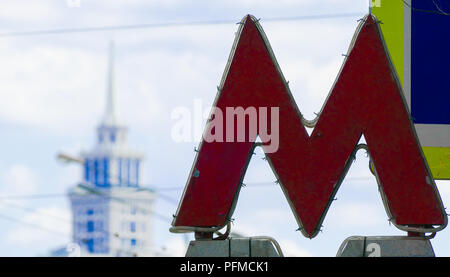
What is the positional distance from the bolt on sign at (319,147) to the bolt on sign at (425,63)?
2331 mm

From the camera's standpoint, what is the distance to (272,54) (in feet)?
46.8

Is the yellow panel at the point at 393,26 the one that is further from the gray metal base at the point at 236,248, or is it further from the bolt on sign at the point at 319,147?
the gray metal base at the point at 236,248

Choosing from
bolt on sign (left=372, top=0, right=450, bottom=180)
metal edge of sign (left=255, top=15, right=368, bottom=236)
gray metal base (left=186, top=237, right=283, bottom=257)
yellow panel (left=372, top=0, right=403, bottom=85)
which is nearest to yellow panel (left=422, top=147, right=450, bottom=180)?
bolt on sign (left=372, top=0, right=450, bottom=180)

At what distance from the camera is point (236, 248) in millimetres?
13695

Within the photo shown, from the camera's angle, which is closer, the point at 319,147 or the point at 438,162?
the point at 319,147

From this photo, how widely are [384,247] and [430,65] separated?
3.91 m

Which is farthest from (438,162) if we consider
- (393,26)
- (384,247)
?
(384,247)

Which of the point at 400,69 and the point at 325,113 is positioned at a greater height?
the point at 400,69

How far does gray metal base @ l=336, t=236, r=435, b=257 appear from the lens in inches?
539

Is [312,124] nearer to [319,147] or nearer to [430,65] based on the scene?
[319,147]

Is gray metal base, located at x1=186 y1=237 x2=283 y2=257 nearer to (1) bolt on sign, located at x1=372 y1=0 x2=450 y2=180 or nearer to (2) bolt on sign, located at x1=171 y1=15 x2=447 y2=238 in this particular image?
(2) bolt on sign, located at x1=171 y1=15 x2=447 y2=238
